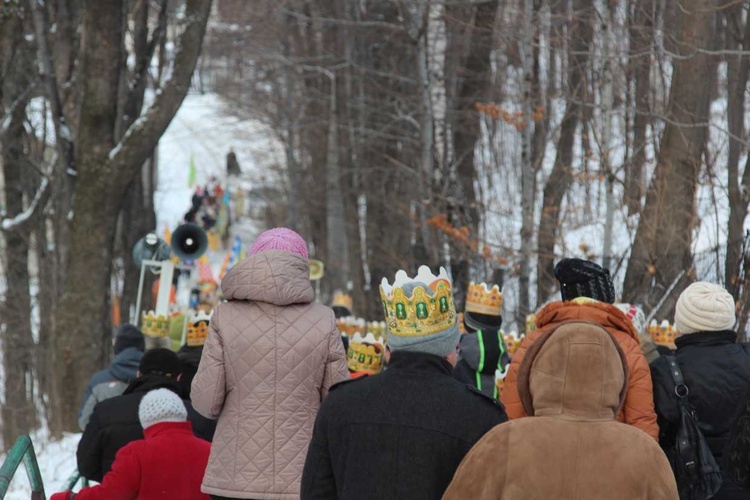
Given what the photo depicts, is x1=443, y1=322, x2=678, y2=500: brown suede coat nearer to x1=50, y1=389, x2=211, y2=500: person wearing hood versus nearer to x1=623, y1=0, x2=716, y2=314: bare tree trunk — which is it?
x1=50, y1=389, x2=211, y2=500: person wearing hood

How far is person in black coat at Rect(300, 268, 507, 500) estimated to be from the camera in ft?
12.1

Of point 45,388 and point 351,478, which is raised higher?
point 351,478

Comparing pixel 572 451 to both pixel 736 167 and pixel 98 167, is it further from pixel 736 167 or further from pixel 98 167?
pixel 736 167

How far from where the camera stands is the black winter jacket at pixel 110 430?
609 centimetres

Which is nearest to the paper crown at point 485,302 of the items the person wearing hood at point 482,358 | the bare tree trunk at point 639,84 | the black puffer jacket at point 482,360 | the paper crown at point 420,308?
the person wearing hood at point 482,358

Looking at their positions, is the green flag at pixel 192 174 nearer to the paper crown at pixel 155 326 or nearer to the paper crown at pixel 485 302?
the paper crown at pixel 155 326

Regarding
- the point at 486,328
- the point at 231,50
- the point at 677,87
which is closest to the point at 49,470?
the point at 486,328

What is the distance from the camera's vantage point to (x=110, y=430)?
20.0 feet

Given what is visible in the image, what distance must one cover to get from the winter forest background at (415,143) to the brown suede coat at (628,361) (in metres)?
4.78

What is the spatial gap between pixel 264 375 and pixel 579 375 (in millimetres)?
2100

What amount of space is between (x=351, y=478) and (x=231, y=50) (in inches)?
1033

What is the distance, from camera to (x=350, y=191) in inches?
1002

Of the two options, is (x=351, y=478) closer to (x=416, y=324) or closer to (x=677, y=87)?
(x=416, y=324)

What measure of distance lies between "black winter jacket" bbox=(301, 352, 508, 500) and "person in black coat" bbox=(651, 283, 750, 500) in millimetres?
1909
